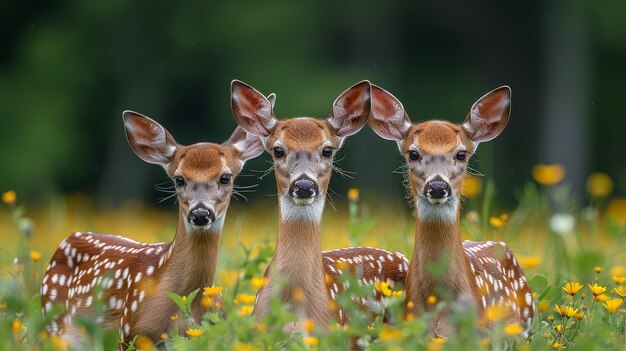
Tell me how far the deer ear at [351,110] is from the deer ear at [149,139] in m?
0.78

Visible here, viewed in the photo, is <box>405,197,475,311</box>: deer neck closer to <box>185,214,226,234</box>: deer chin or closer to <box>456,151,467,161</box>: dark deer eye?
<box>456,151,467,161</box>: dark deer eye

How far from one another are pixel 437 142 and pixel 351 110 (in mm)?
417

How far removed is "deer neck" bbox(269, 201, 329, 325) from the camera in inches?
216

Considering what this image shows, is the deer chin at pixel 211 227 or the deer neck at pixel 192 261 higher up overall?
the deer chin at pixel 211 227

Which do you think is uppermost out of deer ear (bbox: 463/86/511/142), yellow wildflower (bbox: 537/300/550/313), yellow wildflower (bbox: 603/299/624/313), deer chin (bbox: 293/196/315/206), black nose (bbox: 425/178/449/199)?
deer ear (bbox: 463/86/511/142)

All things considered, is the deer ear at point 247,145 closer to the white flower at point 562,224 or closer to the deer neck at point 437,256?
the deer neck at point 437,256

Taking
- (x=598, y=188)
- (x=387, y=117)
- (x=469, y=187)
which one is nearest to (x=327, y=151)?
(x=387, y=117)

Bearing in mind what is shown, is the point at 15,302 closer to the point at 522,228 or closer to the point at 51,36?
the point at 522,228

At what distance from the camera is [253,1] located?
2220 centimetres

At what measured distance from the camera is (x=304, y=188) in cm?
548

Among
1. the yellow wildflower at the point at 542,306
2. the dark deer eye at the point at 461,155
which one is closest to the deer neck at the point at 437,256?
the dark deer eye at the point at 461,155

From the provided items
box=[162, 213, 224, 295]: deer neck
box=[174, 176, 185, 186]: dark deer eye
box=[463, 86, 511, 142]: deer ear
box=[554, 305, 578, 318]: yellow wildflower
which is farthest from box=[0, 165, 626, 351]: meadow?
box=[174, 176, 185, 186]: dark deer eye

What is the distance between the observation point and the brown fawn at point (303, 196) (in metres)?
5.50

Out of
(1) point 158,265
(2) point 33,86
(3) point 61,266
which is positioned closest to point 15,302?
(1) point 158,265
